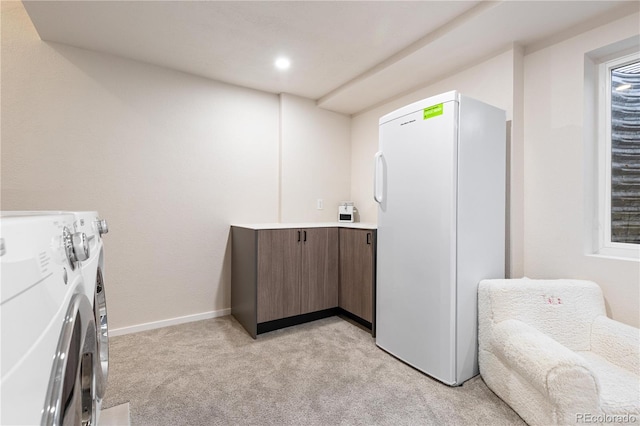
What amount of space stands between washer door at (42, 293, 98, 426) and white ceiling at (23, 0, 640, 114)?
1.88m

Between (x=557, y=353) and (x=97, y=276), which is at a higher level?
(x=97, y=276)

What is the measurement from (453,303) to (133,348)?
7.56 ft

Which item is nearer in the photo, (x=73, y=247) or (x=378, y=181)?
(x=73, y=247)

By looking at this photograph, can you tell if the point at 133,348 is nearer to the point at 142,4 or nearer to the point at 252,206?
the point at 252,206

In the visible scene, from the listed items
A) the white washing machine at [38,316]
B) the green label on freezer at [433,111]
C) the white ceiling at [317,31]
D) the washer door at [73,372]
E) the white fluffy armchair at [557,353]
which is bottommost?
the white fluffy armchair at [557,353]

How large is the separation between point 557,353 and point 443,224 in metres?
0.79

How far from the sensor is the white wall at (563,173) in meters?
1.72

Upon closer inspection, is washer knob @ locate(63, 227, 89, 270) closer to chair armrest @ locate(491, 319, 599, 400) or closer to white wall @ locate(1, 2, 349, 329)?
chair armrest @ locate(491, 319, 599, 400)

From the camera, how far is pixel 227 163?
286 cm

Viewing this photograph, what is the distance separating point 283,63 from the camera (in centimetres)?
247

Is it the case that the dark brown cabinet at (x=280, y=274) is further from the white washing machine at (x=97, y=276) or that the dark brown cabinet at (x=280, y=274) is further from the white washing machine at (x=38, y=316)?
the white washing machine at (x=38, y=316)

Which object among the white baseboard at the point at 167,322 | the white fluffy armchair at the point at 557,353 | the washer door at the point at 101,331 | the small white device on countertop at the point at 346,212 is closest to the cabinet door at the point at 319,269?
the small white device on countertop at the point at 346,212

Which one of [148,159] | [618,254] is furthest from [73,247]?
[618,254]

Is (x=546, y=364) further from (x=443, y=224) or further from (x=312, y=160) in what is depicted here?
(x=312, y=160)
